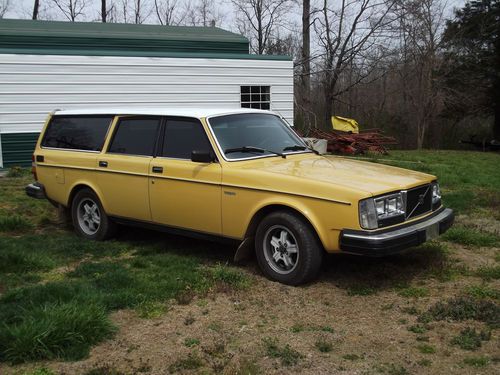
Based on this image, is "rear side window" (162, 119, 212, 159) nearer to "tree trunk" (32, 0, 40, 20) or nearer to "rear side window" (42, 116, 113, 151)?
"rear side window" (42, 116, 113, 151)

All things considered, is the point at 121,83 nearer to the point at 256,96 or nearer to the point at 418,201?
the point at 256,96

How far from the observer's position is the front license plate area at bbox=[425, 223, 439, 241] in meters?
4.89

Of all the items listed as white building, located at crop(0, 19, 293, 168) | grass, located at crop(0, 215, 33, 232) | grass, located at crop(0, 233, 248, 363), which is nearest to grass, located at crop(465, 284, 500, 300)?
grass, located at crop(0, 233, 248, 363)

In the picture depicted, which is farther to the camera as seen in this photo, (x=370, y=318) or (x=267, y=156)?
(x=267, y=156)

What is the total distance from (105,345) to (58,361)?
0.35 metres

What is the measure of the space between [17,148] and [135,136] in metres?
8.29

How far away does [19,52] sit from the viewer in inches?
516

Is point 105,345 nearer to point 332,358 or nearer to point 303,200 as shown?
point 332,358

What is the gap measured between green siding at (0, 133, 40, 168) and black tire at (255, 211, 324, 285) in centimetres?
1014

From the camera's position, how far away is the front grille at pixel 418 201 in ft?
16.2

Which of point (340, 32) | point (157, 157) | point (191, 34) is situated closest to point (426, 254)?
point (157, 157)

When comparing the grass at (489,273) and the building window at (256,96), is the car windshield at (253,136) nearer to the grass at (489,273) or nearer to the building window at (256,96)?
the grass at (489,273)

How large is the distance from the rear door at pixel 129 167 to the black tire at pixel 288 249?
1625 millimetres

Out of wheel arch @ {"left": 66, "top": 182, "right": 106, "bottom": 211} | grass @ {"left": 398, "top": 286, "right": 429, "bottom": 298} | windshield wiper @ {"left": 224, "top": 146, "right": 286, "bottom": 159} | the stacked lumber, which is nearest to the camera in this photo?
grass @ {"left": 398, "top": 286, "right": 429, "bottom": 298}
